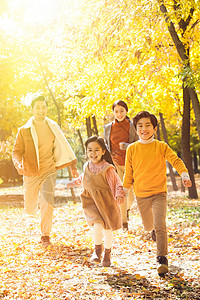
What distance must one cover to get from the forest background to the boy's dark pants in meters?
4.02

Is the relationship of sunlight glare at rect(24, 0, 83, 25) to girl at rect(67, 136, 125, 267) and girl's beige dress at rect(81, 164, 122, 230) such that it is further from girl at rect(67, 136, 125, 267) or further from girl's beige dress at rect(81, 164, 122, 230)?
girl's beige dress at rect(81, 164, 122, 230)

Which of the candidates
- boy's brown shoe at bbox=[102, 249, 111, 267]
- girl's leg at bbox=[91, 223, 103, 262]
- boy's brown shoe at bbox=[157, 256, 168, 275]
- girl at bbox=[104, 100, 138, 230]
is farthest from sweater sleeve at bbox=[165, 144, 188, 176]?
girl at bbox=[104, 100, 138, 230]

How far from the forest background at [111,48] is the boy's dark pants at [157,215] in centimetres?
402

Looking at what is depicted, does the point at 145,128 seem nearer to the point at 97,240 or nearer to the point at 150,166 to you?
the point at 150,166

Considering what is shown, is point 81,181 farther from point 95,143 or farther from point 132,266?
point 132,266

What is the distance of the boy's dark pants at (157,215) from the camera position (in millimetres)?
5022

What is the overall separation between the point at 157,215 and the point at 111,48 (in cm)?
721

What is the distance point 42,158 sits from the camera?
7.09 metres

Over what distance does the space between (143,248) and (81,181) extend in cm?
179

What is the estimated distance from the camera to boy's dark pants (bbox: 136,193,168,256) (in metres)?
5.02

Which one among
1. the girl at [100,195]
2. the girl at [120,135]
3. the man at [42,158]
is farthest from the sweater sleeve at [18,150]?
the girl at [100,195]

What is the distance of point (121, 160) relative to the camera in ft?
26.0

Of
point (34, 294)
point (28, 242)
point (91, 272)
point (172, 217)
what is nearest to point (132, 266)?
point (91, 272)

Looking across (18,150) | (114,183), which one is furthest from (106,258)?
(18,150)
